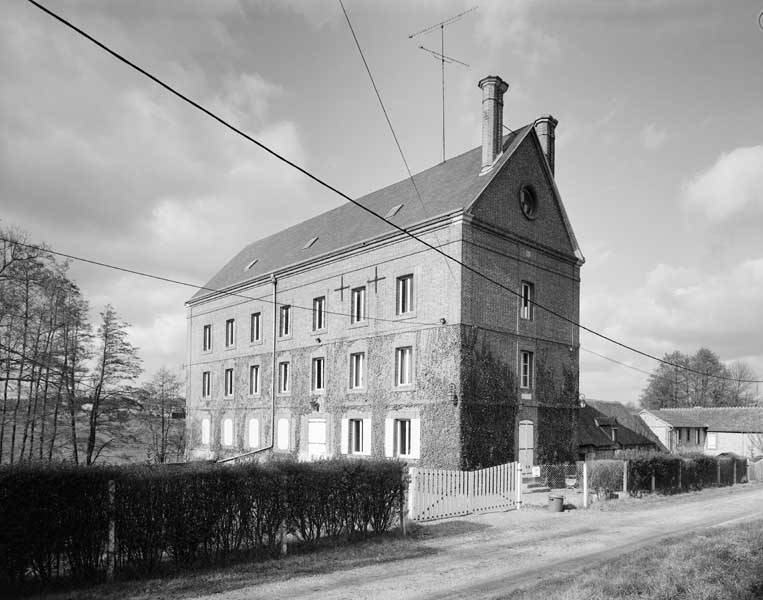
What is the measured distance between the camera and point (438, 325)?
24.3 m

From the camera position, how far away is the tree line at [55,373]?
26250mm

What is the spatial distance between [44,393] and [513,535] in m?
23.8

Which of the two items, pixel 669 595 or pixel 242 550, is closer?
pixel 669 595

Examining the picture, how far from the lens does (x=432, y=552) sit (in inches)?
480

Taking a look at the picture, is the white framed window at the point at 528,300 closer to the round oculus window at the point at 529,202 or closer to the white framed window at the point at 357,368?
the round oculus window at the point at 529,202

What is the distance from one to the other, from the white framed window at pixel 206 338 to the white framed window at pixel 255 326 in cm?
538

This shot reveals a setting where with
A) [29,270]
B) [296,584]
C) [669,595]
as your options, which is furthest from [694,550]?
[29,270]

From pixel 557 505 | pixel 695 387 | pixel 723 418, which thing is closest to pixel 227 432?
pixel 557 505

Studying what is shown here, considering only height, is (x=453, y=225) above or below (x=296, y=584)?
above

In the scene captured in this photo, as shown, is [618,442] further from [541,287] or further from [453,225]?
[453,225]

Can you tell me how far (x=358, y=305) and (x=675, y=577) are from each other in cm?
2080

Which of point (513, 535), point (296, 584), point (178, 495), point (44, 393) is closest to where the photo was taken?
point (296, 584)

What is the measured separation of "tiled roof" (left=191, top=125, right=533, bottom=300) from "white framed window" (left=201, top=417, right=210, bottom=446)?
26.4 ft

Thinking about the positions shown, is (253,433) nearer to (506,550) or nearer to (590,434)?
(590,434)
